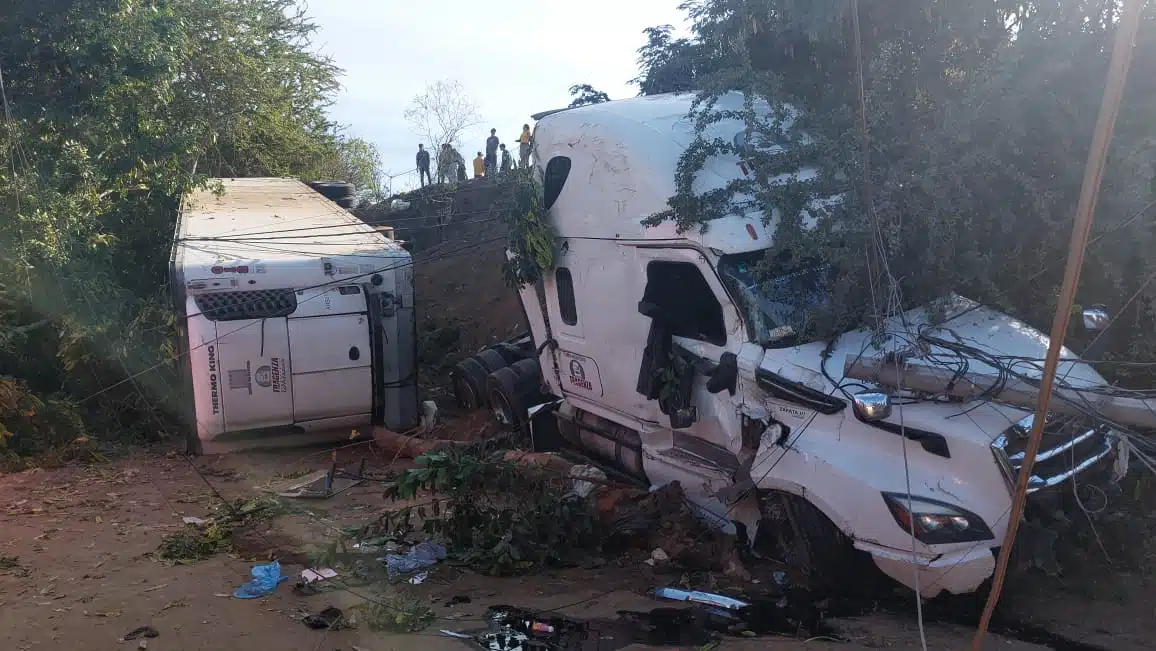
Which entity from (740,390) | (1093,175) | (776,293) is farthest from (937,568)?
(1093,175)

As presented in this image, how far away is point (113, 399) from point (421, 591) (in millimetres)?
7581

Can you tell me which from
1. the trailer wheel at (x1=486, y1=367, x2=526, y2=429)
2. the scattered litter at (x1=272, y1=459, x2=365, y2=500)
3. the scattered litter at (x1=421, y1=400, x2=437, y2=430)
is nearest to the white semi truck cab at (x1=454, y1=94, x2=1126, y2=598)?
the trailer wheel at (x1=486, y1=367, x2=526, y2=429)

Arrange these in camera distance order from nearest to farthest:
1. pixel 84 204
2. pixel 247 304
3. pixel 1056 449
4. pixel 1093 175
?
1. pixel 1093 175
2. pixel 1056 449
3. pixel 247 304
4. pixel 84 204

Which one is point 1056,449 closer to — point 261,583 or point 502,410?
point 261,583

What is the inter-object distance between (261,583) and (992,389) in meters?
4.66

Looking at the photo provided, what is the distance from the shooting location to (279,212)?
13.4m

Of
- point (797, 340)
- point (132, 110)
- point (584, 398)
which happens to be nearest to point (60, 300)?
point (132, 110)

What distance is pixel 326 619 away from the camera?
5.67 meters

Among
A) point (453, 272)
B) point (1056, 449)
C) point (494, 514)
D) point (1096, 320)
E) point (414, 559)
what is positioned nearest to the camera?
point (1056, 449)

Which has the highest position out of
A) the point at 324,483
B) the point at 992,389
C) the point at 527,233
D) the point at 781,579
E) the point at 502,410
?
the point at 527,233

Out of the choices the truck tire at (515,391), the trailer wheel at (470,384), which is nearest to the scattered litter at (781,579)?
the truck tire at (515,391)

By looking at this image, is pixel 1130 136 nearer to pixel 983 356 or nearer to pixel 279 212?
pixel 983 356

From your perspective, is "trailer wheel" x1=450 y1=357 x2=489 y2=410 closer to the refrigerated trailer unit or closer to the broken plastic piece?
the refrigerated trailer unit

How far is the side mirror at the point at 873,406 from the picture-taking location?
5191 millimetres
